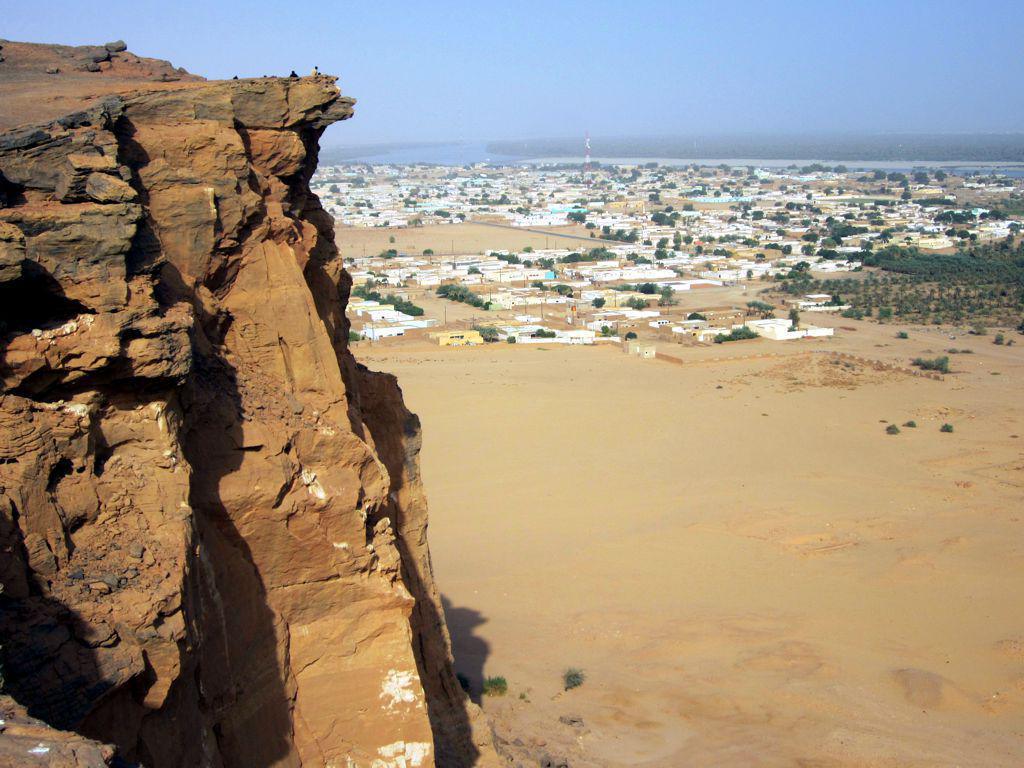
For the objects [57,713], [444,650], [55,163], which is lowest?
[444,650]

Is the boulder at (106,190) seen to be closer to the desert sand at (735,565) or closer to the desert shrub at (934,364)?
the desert sand at (735,565)

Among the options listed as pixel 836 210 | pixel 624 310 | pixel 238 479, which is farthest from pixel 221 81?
pixel 836 210

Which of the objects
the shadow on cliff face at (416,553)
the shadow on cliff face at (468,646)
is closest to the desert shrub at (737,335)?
the shadow on cliff face at (468,646)

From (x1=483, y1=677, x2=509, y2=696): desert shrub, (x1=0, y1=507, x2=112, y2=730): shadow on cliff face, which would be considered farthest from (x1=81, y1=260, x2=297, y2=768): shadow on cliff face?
(x1=483, y1=677, x2=509, y2=696): desert shrub

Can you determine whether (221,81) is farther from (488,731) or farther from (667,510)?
(667,510)

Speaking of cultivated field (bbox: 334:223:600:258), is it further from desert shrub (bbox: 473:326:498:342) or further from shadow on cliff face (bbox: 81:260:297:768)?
shadow on cliff face (bbox: 81:260:297:768)
